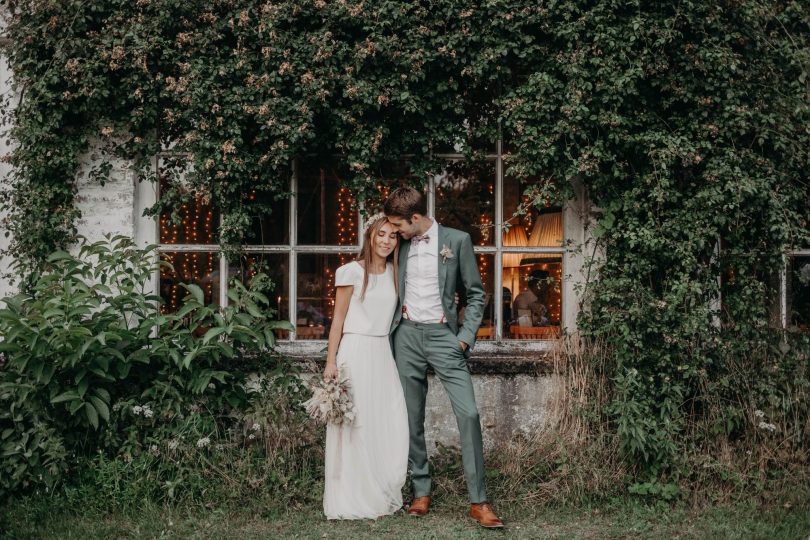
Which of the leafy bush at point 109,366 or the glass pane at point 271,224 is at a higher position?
the glass pane at point 271,224

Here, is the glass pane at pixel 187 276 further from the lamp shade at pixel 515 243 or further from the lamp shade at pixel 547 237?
the lamp shade at pixel 547 237

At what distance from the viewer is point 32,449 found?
490 centimetres

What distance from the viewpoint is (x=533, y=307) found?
628 centimetres

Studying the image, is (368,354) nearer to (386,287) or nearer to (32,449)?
(386,287)

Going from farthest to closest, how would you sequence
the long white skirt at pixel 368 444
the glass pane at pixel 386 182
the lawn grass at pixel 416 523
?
the glass pane at pixel 386 182, the long white skirt at pixel 368 444, the lawn grass at pixel 416 523

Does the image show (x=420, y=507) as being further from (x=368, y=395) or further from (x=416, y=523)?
(x=368, y=395)

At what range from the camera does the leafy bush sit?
492 cm

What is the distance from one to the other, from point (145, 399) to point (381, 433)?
177cm

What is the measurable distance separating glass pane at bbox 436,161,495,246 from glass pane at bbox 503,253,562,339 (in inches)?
13.9

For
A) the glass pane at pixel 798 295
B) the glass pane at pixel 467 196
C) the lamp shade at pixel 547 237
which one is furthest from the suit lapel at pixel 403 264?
the glass pane at pixel 798 295

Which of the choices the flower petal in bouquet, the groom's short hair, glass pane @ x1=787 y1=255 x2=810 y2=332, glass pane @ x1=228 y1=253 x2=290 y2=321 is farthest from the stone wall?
glass pane @ x1=787 y1=255 x2=810 y2=332

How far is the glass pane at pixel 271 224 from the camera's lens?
6.09 m

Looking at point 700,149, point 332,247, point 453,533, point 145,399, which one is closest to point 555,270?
point 700,149

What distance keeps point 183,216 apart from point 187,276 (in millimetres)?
496
